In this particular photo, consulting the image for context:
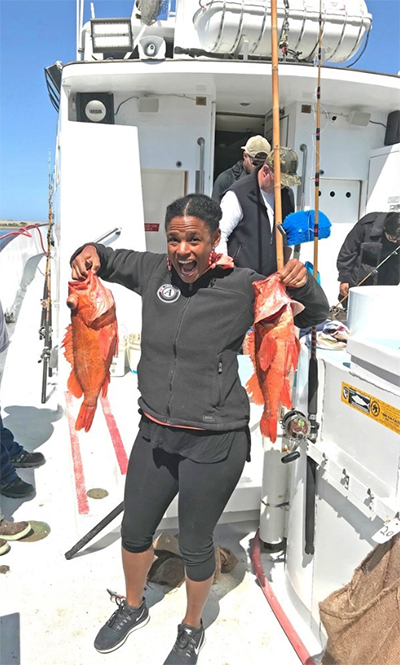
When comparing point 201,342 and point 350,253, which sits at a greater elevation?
point 350,253

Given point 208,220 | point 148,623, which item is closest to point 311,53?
point 208,220

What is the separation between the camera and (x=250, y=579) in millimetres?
3199

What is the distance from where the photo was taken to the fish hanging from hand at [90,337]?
7.46 feet

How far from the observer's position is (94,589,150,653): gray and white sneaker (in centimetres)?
260

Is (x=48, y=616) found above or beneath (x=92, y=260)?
beneath

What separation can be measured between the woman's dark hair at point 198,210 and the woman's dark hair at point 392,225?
3.61m

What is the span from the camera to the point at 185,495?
2352 mm

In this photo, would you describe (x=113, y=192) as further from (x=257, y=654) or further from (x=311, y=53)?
(x=257, y=654)

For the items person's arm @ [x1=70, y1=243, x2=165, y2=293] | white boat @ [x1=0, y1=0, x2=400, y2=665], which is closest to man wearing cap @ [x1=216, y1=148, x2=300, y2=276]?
white boat @ [x1=0, y1=0, x2=400, y2=665]

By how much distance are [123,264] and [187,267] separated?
0.43m

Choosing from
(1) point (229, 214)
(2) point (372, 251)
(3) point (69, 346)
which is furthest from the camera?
(2) point (372, 251)

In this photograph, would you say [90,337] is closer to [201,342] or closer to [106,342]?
[106,342]

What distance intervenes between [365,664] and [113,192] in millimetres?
5340

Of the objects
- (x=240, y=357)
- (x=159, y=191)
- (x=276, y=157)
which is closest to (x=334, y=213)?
(x=159, y=191)
